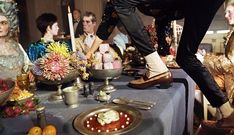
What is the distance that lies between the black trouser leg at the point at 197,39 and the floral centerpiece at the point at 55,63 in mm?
484

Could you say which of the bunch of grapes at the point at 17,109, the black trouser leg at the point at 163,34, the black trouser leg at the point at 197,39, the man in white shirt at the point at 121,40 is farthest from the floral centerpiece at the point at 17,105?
the man in white shirt at the point at 121,40

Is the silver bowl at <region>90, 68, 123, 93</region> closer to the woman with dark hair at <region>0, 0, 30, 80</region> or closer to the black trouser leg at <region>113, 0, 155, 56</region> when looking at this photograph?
the black trouser leg at <region>113, 0, 155, 56</region>

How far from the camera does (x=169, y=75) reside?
144 cm

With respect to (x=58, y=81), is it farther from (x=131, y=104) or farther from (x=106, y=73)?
(x=131, y=104)

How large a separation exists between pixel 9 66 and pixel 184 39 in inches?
34.9

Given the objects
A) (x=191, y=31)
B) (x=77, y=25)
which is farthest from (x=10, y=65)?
(x=77, y=25)

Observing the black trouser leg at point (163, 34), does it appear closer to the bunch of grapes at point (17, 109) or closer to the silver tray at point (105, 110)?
the silver tray at point (105, 110)

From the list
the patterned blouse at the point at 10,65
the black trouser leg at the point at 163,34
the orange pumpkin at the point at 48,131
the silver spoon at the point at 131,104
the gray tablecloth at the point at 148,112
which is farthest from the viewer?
the black trouser leg at the point at 163,34

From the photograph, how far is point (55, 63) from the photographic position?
1347 millimetres

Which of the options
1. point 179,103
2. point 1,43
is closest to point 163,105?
point 179,103

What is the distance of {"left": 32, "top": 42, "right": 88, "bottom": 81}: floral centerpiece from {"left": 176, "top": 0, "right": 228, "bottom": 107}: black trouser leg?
1.59 feet

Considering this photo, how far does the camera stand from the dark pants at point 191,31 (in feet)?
4.15

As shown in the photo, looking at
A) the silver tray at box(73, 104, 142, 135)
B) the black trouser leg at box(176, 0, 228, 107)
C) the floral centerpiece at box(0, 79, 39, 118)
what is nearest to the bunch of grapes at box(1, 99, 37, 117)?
the floral centerpiece at box(0, 79, 39, 118)

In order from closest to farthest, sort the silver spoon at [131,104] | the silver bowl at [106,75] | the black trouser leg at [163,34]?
the silver spoon at [131,104]
the silver bowl at [106,75]
the black trouser leg at [163,34]
